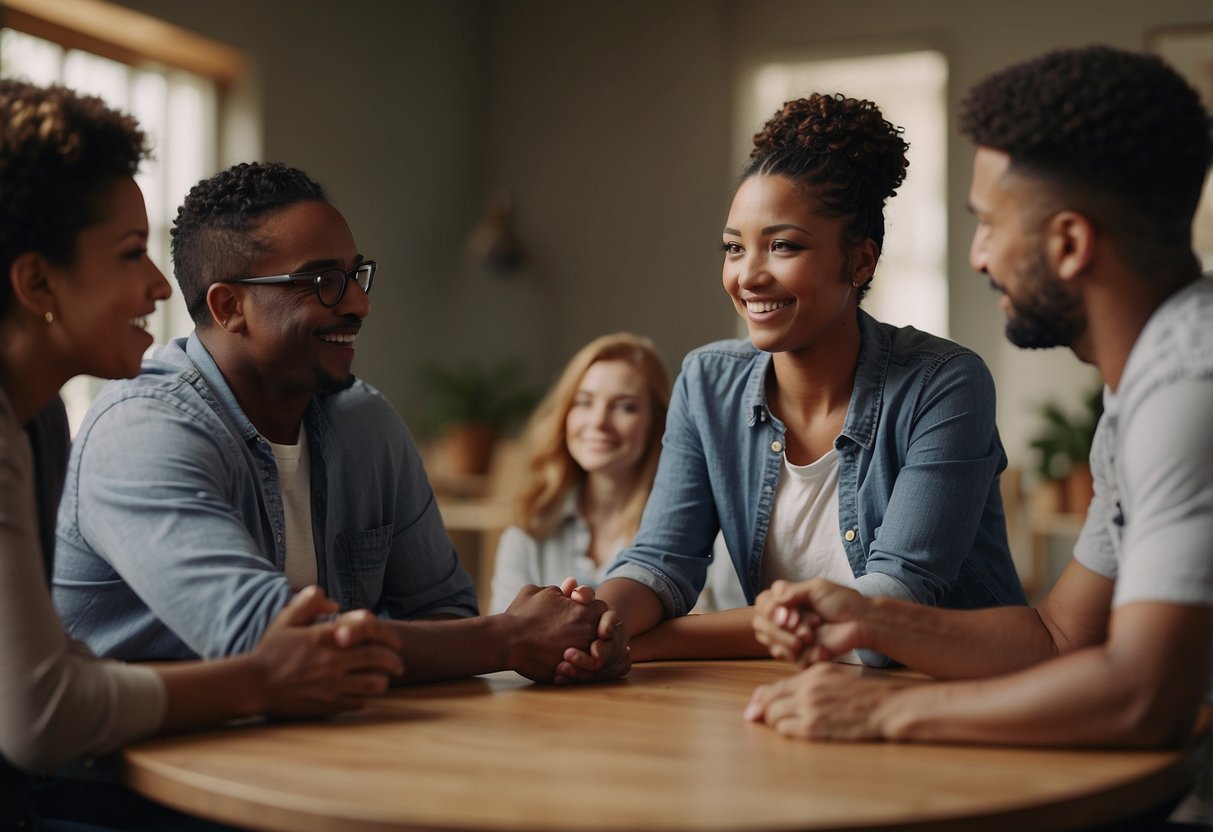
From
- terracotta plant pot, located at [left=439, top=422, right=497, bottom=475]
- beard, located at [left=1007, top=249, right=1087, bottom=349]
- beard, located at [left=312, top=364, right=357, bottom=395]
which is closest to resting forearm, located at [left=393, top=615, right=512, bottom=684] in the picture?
beard, located at [left=312, top=364, right=357, bottom=395]

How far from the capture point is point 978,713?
1.22m

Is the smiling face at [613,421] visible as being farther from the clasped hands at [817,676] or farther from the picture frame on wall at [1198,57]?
the picture frame on wall at [1198,57]

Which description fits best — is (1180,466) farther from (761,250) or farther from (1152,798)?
(761,250)

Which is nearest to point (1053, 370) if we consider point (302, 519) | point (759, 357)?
point (759, 357)

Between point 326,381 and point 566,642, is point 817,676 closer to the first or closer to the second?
point 566,642

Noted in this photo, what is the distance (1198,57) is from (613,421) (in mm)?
4382

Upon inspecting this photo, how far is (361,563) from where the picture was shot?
75.0 inches

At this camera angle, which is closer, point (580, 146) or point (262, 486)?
point (262, 486)

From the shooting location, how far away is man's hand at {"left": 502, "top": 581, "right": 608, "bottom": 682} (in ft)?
5.29

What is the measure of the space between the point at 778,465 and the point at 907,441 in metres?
0.21

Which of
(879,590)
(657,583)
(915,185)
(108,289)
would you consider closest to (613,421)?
(657,583)

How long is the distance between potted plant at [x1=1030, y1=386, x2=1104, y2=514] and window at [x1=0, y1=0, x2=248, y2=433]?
401 cm

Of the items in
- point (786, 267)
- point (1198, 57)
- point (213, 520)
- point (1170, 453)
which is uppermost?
point (1198, 57)

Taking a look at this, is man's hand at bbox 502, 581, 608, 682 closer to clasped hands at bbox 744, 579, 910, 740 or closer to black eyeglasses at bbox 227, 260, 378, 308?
clasped hands at bbox 744, 579, 910, 740
